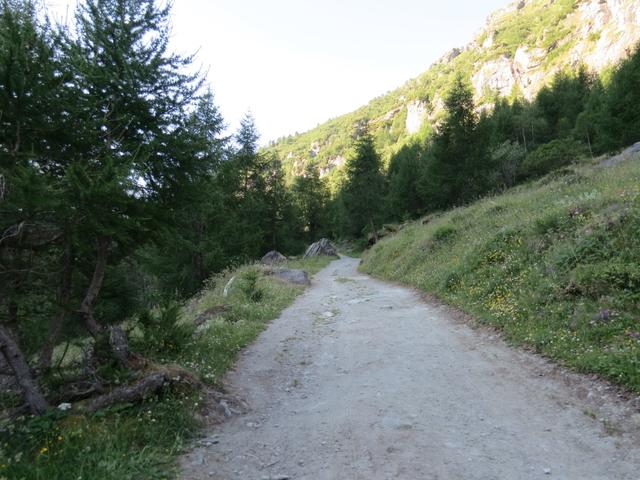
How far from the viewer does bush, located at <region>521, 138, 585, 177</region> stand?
4441cm

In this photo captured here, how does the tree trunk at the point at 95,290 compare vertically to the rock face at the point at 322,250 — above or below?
above

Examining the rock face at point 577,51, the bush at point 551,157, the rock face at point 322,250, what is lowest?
the rock face at point 322,250

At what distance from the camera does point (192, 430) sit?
4328 millimetres

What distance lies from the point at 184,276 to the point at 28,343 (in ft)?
62.0

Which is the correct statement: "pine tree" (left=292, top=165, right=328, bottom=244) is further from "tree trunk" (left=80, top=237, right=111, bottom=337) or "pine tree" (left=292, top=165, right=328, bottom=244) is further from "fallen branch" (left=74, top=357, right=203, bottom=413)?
"fallen branch" (left=74, top=357, right=203, bottom=413)

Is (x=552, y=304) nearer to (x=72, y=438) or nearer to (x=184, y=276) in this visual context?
(x=72, y=438)

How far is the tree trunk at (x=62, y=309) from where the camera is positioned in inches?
212

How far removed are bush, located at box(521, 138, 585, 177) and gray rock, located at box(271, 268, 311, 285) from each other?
38.1 meters

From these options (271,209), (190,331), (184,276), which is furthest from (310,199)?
(190,331)

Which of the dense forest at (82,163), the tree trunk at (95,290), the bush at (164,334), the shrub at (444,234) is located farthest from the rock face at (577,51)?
the tree trunk at (95,290)

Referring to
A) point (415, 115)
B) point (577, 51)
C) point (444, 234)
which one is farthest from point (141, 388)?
point (415, 115)

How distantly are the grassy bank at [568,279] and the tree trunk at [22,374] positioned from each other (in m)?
6.88

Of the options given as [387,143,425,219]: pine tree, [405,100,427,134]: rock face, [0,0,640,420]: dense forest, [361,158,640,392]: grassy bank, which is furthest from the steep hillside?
[0,0,640,420]: dense forest

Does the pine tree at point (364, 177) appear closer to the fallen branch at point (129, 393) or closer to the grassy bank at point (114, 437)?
the grassy bank at point (114, 437)
